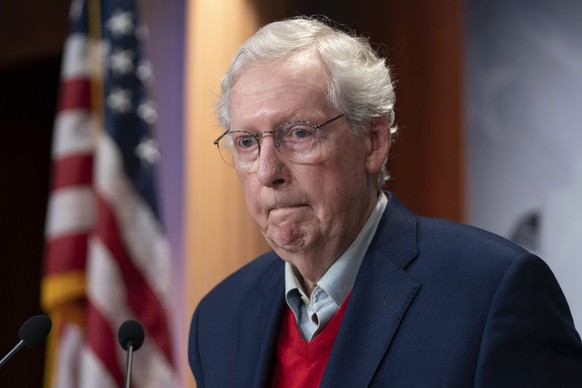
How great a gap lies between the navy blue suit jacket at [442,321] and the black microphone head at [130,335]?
1.00 ft

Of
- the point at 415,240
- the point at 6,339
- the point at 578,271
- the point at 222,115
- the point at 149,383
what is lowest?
the point at 6,339

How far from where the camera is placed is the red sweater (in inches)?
73.9

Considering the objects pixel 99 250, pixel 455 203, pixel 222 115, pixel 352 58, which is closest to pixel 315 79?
pixel 352 58

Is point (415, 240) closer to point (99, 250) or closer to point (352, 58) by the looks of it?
point (352, 58)

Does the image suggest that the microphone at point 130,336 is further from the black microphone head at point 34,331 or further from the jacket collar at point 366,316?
the jacket collar at point 366,316

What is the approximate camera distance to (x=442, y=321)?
5.56ft

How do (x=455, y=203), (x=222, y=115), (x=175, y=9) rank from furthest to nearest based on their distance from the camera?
(x=175, y=9)
(x=455, y=203)
(x=222, y=115)

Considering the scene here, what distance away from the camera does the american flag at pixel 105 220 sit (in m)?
3.67

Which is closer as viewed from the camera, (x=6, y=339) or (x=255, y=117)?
(x=255, y=117)

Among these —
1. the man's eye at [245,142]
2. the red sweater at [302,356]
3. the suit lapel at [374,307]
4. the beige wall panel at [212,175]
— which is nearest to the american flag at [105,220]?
the beige wall panel at [212,175]

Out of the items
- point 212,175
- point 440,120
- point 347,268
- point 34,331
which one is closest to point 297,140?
point 347,268

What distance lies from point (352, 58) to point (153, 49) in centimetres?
315

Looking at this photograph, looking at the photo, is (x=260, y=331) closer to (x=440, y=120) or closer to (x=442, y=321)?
(x=442, y=321)

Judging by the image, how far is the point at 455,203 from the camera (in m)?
4.18
